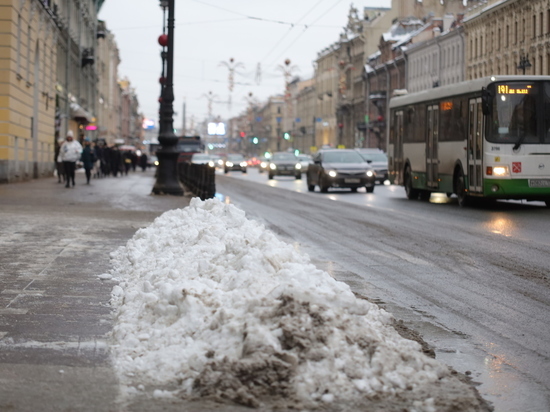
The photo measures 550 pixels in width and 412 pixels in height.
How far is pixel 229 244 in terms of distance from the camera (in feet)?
26.3

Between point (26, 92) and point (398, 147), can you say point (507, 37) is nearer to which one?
point (398, 147)

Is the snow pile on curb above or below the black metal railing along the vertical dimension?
below

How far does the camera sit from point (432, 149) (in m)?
27.4

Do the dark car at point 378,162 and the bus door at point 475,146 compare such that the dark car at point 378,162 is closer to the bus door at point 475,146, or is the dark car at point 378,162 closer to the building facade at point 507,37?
the building facade at point 507,37

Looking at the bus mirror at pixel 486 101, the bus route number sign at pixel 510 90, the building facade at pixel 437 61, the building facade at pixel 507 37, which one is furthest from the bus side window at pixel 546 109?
the building facade at pixel 437 61

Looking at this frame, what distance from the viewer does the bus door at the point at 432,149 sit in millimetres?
27087

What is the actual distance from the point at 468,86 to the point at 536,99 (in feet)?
6.51

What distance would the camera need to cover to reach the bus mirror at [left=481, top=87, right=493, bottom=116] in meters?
22.9

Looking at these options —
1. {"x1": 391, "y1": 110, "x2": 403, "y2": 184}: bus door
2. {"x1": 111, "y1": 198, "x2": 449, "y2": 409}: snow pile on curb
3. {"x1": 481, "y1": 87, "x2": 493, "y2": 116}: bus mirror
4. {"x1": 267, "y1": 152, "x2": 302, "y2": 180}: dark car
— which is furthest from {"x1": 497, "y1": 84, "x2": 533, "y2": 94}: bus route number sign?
{"x1": 267, "y1": 152, "x2": 302, "y2": 180}: dark car

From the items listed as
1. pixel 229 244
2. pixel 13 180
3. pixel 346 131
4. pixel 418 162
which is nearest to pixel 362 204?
pixel 418 162

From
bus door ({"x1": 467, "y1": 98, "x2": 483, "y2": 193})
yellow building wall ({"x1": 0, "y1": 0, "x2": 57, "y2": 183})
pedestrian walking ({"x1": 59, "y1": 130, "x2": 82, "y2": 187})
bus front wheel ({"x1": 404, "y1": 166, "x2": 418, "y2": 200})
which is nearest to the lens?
bus door ({"x1": 467, "y1": 98, "x2": 483, "y2": 193})

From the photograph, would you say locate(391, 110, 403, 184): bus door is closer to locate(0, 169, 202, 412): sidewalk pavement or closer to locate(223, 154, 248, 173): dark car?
locate(0, 169, 202, 412): sidewalk pavement

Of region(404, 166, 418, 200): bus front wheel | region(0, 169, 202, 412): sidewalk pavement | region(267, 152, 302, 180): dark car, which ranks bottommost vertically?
region(0, 169, 202, 412): sidewalk pavement

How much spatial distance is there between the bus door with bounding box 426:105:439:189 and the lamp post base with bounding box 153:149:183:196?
6594mm
